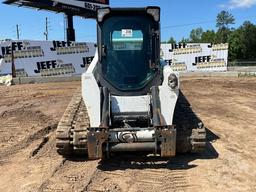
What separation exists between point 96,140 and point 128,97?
1.28 m

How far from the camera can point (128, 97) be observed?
8203 millimetres

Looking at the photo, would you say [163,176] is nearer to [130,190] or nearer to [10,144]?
[130,190]

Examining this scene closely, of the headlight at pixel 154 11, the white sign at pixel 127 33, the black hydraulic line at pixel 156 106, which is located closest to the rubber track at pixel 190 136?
the black hydraulic line at pixel 156 106

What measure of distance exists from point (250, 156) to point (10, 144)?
16.8 ft

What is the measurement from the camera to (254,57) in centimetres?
A: 7438

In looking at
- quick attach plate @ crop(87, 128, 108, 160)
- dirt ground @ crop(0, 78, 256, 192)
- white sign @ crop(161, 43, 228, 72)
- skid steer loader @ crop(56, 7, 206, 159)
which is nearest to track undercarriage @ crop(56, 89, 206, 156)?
skid steer loader @ crop(56, 7, 206, 159)

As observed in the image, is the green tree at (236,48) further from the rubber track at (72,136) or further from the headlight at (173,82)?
the rubber track at (72,136)

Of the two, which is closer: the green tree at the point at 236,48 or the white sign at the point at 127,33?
the white sign at the point at 127,33

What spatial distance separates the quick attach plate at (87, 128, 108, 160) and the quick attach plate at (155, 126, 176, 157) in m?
0.88

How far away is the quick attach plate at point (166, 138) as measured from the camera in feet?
23.8

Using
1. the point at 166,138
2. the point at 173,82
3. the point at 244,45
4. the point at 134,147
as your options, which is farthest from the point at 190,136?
the point at 244,45

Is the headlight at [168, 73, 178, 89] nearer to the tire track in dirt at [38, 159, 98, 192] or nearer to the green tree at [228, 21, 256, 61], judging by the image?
the tire track in dirt at [38, 159, 98, 192]

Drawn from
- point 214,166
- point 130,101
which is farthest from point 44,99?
point 214,166

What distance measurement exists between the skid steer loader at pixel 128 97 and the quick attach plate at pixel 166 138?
0.02 metres
